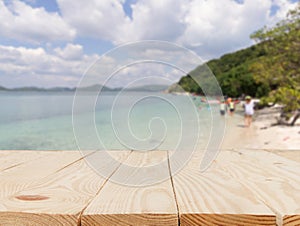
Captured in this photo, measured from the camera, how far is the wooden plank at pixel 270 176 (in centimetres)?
89

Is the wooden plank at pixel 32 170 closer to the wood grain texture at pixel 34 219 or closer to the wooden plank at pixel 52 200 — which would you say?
the wooden plank at pixel 52 200

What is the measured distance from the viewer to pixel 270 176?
1.24 m

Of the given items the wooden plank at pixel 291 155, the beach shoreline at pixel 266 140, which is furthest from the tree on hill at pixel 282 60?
the wooden plank at pixel 291 155

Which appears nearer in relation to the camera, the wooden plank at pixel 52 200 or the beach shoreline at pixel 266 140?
the wooden plank at pixel 52 200

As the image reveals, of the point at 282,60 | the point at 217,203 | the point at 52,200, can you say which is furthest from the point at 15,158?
the point at 282,60

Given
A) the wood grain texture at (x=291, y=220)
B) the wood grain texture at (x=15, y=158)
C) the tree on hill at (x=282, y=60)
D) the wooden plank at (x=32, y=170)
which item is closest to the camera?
the wood grain texture at (x=291, y=220)

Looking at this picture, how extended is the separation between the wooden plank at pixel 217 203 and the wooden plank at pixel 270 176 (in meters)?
0.04

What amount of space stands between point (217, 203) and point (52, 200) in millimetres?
505

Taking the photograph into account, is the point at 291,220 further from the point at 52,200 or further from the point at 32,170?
the point at 32,170

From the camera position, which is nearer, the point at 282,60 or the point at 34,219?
the point at 34,219

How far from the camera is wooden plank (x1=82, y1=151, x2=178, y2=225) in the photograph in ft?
2.67

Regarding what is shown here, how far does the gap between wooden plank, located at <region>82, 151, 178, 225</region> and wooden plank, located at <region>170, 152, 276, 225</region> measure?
0.04m

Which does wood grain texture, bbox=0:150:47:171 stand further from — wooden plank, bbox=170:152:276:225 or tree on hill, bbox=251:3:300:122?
tree on hill, bbox=251:3:300:122

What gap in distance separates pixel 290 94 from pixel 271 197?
16800 millimetres
